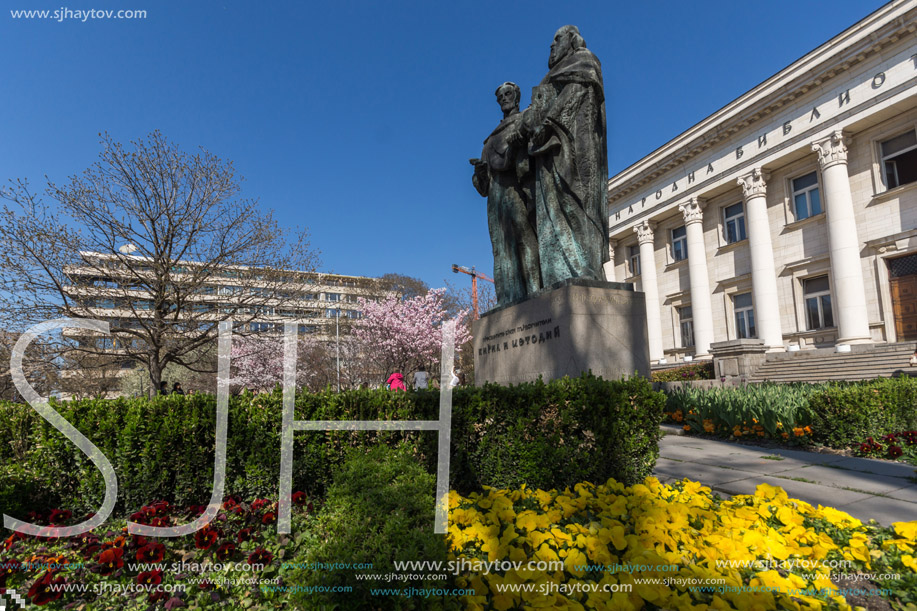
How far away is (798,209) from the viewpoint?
896 inches

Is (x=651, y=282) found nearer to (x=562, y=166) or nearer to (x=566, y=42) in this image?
(x=566, y=42)

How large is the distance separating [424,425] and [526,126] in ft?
16.1

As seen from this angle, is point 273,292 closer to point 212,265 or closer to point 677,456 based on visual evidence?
point 212,265

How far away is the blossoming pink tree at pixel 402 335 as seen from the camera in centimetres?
2755

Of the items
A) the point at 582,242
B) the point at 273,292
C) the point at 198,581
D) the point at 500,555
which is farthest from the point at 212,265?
the point at 500,555

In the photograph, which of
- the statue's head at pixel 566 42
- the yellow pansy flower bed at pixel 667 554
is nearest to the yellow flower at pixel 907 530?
the yellow pansy flower bed at pixel 667 554

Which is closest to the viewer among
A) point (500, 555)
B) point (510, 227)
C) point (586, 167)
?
point (500, 555)

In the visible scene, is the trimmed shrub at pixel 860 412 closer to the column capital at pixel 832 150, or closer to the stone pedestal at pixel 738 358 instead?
the stone pedestal at pixel 738 358

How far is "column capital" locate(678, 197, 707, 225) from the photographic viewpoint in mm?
26516

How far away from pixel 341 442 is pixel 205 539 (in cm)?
111

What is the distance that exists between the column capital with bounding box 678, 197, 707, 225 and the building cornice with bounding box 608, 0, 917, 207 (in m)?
2.59

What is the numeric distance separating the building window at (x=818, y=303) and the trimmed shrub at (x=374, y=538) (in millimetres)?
24748

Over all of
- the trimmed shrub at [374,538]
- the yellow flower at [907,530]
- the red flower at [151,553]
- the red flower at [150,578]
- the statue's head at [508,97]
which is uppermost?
the statue's head at [508,97]

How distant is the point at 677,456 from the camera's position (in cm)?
610
